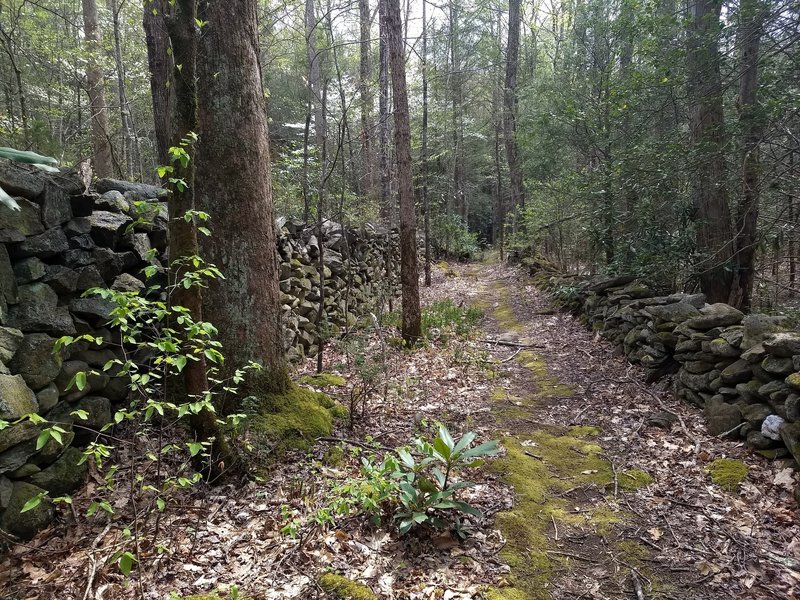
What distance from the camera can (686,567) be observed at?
2.74 meters

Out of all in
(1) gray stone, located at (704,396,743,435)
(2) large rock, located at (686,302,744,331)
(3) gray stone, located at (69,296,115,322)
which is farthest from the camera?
(2) large rock, located at (686,302,744,331)

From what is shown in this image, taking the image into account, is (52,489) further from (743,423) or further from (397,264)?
(397,264)

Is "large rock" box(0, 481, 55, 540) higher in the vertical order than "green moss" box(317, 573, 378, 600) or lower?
higher

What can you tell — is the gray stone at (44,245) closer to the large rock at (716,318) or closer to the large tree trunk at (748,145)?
the large rock at (716,318)

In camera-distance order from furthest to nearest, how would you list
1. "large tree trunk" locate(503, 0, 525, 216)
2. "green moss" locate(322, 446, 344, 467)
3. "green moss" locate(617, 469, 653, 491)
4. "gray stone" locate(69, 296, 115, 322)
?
"large tree trunk" locate(503, 0, 525, 216) < "green moss" locate(322, 446, 344, 467) < "green moss" locate(617, 469, 653, 491) < "gray stone" locate(69, 296, 115, 322)

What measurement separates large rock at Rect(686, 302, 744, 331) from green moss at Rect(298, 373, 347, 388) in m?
4.22

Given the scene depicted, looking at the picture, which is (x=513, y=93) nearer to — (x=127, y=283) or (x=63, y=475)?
(x=127, y=283)

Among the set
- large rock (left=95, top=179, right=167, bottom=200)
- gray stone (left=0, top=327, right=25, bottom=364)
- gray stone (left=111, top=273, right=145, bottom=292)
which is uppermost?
large rock (left=95, top=179, right=167, bottom=200)

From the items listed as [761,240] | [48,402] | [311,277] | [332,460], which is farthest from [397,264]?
[48,402]

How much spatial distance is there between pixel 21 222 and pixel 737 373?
19.4ft

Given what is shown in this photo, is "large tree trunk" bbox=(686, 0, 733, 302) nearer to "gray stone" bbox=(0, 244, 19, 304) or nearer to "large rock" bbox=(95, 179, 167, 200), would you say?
"large rock" bbox=(95, 179, 167, 200)

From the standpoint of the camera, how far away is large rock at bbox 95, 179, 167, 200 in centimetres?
388

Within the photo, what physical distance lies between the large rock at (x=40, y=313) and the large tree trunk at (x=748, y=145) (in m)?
6.53

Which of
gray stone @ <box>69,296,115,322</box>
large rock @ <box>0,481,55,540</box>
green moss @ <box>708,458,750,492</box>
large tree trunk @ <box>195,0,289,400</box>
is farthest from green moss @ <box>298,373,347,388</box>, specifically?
green moss @ <box>708,458,750,492</box>
